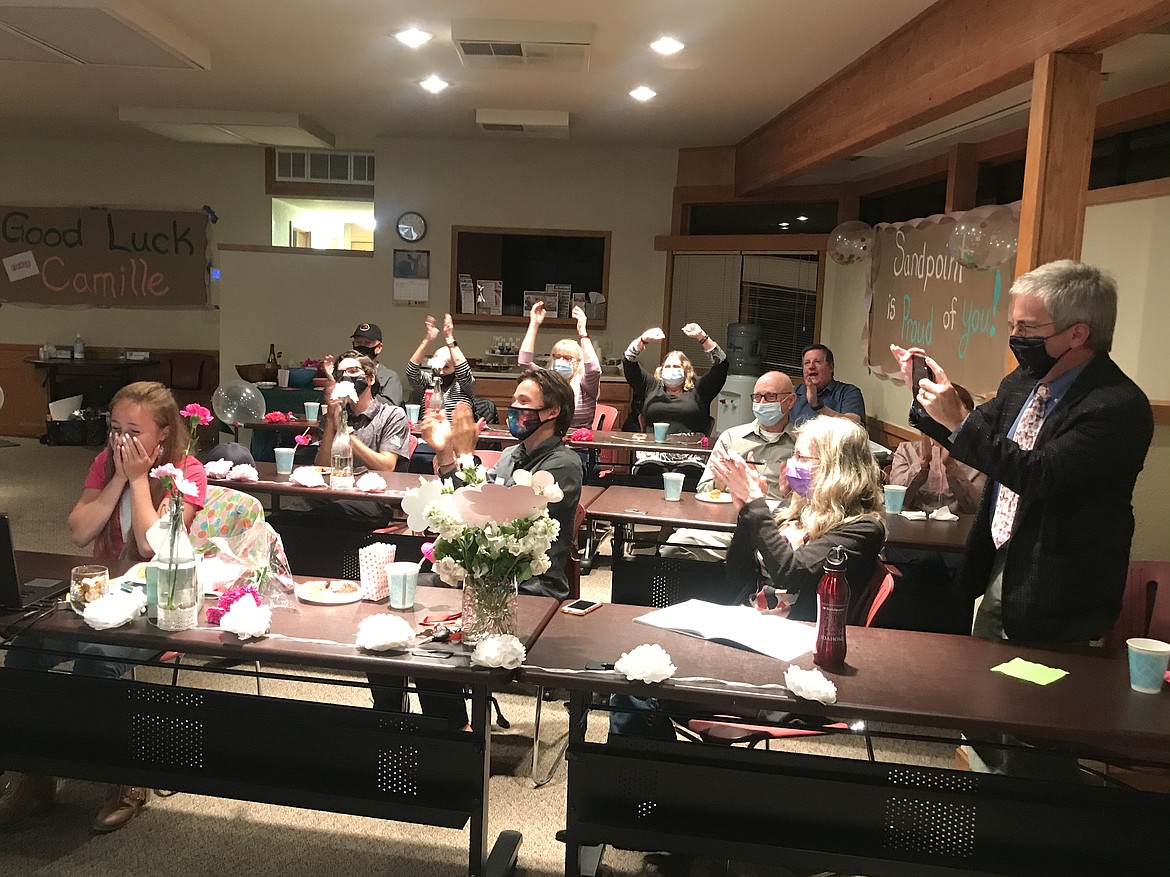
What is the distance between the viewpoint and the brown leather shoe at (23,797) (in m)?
2.77

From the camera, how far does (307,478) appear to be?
416 cm

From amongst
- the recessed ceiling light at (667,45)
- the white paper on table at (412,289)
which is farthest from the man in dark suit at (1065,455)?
the white paper on table at (412,289)

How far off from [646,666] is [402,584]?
740mm

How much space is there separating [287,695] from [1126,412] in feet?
9.92

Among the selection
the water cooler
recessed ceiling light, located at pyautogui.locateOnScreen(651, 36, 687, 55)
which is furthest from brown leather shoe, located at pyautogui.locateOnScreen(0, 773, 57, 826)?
the water cooler

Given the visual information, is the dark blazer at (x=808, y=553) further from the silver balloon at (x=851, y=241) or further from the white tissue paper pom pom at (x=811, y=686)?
the silver balloon at (x=851, y=241)

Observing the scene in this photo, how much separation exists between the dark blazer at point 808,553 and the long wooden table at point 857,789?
0.31m

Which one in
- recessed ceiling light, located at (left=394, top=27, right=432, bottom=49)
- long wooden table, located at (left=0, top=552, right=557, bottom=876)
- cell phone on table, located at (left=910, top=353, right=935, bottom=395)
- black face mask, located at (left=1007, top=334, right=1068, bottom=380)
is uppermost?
recessed ceiling light, located at (left=394, top=27, right=432, bottom=49)

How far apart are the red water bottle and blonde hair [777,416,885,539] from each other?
0.50 metres

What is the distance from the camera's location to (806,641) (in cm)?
236

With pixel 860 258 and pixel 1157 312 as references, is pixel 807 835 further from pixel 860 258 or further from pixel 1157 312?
pixel 860 258

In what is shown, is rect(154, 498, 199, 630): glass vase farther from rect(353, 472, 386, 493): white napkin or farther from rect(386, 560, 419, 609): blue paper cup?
rect(353, 472, 386, 493): white napkin

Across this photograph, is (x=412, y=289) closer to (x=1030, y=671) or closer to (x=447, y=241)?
(x=447, y=241)

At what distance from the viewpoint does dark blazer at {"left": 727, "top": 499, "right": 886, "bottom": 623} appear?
2.58 metres
